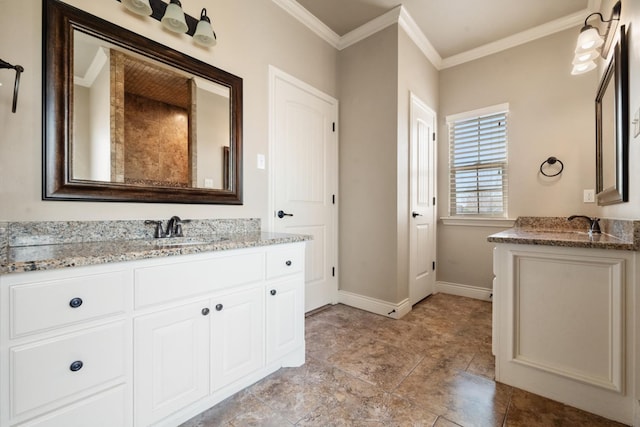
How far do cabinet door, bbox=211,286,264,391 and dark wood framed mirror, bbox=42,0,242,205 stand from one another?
0.76m

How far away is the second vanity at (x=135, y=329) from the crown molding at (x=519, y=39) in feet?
10.3

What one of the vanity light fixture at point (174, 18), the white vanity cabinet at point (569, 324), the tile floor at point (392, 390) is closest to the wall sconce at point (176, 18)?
the vanity light fixture at point (174, 18)

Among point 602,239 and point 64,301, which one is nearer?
point 64,301

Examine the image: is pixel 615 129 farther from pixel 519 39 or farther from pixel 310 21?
pixel 310 21

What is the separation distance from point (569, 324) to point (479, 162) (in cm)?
208

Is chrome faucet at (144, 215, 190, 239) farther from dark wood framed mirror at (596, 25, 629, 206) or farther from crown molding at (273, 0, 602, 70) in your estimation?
dark wood framed mirror at (596, 25, 629, 206)

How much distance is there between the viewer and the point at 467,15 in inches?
102

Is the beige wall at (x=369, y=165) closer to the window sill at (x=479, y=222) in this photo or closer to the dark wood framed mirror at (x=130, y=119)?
the window sill at (x=479, y=222)

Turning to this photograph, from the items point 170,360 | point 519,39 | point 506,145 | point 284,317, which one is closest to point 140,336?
point 170,360

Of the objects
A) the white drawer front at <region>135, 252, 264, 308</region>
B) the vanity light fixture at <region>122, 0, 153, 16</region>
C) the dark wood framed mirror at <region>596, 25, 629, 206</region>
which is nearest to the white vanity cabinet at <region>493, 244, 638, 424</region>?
the dark wood framed mirror at <region>596, 25, 629, 206</region>

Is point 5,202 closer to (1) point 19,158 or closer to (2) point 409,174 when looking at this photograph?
(1) point 19,158

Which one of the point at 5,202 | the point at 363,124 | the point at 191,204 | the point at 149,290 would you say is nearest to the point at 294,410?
the point at 149,290

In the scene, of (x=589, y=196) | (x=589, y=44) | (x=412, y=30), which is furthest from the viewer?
(x=412, y=30)

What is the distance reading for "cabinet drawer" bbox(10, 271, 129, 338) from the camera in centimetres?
85
